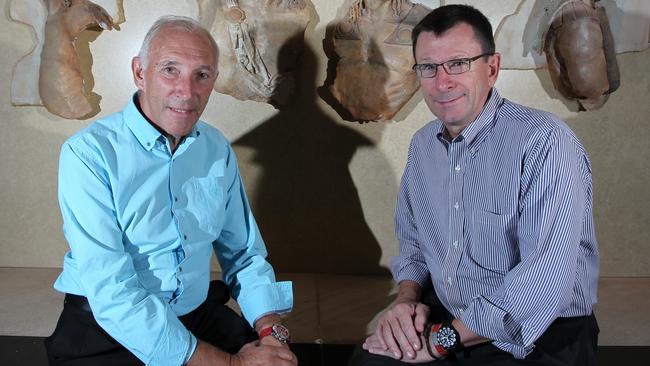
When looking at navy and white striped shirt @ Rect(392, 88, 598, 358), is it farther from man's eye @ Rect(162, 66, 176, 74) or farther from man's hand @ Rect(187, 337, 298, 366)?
man's eye @ Rect(162, 66, 176, 74)

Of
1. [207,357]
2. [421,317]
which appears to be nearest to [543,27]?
[421,317]

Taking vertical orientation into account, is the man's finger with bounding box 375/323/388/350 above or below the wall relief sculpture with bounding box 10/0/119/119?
below

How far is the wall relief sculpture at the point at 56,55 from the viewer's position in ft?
8.61

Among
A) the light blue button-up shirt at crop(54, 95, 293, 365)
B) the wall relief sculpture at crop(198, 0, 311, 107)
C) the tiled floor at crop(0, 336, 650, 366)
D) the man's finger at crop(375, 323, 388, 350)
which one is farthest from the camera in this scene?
the wall relief sculpture at crop(198, 0, 311, 107)

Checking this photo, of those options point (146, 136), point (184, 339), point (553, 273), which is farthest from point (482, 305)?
point (146, 136)

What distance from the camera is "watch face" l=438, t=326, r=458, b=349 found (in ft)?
5.22

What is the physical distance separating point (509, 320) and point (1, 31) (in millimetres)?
2407

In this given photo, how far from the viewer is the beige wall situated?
107 inches

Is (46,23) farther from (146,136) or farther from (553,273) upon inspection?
(553,273)

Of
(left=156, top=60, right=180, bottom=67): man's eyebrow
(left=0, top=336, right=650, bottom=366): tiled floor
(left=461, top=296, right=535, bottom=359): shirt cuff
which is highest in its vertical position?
(left=156, top=60, right=180, bottom=67): man's eyebrow

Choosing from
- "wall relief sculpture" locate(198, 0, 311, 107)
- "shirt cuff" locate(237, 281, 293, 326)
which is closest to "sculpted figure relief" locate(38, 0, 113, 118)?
"wall relief sculpture" locate(198, 0, 311, 107)

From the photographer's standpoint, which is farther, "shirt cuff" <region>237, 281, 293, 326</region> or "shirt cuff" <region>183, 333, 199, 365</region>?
"shirt cuff" <region>237, 281, 293, 326</region>

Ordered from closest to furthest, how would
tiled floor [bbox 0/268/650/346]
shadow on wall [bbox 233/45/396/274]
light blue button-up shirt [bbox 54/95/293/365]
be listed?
1. light blue button-up shirt [bbox 54/95/293/365]
2. tiled floor [bbox 0/268/650/346]
3. shadow on wall [bbox 233/45/396/274]

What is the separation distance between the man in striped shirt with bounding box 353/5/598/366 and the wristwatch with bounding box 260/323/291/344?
0.23 metres
